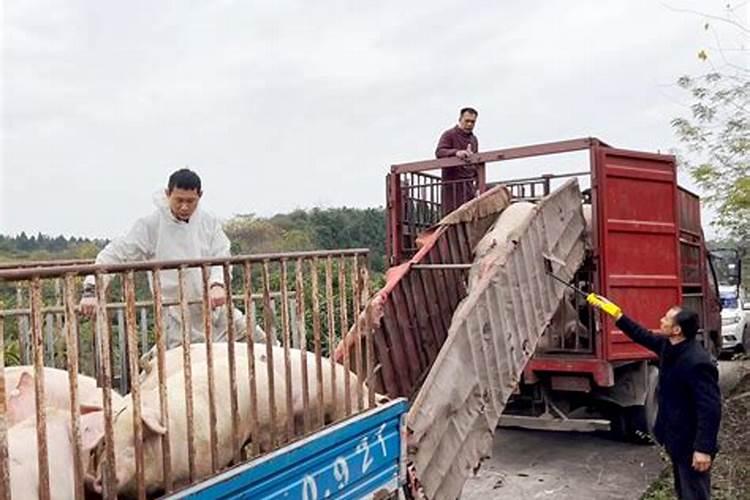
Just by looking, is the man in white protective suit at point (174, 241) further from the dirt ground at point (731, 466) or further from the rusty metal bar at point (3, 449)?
the dirt ground at point (731, 466)

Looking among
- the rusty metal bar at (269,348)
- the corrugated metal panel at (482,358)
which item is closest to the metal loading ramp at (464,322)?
the corrugated metal panel at (482,358)

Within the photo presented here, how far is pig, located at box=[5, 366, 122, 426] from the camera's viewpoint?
7.54 ft

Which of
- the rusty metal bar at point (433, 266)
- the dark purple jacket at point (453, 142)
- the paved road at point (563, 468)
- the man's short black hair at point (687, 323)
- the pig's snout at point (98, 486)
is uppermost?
the dark purple jacket at point (453, 142)

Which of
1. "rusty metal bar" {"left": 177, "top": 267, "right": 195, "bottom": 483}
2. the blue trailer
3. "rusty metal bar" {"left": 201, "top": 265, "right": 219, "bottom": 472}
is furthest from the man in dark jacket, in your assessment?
"rusty metal bar" {"left": 177, "top": 267, "right": 195, "bottom": 483}

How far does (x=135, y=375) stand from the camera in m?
2.12

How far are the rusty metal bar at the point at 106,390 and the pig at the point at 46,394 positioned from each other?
18cm

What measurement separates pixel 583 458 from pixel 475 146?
3.04 metres

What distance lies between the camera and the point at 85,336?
12.3ft

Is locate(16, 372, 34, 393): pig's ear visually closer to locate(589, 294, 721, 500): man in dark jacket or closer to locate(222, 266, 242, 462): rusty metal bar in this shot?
locate(222, 266, 242, 462): rusty metal bar

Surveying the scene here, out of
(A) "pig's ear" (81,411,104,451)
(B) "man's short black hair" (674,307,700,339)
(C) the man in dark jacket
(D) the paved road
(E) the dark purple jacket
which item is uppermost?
(E) the dark purple jacket

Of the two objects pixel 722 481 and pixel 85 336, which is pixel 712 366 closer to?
pixel 722 481

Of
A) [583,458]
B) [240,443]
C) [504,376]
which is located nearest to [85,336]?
[240,443]

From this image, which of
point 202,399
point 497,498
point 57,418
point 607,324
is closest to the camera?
point 57,418

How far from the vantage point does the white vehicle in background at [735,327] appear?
503 inches
